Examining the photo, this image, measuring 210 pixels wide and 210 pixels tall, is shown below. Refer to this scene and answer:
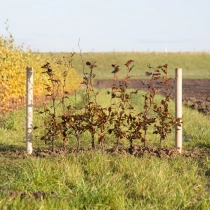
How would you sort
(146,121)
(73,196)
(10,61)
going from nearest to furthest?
(73,196) < (146,121) < (10,61)

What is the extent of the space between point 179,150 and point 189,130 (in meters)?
4.15

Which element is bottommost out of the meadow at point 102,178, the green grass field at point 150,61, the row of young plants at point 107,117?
the meadow at point 102,178

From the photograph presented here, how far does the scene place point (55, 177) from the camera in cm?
736

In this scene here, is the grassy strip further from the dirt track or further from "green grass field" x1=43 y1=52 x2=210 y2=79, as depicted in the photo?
"green grass field" x1=43 y1=52 x2=210 y2=79

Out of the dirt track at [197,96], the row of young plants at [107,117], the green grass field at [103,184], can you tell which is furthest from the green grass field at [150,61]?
the green grass field at [103,184]

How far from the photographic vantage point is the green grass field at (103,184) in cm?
609

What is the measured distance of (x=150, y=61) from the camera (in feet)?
276

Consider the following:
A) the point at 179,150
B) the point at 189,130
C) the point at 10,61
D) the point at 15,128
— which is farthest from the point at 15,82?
the point at 179,150

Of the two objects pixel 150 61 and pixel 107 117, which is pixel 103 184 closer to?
pixel 107 117

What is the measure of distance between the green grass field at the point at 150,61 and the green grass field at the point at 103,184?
217 feet

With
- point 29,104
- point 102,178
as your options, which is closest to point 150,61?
point 29,104

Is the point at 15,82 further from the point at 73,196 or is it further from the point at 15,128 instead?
the point at 73,196

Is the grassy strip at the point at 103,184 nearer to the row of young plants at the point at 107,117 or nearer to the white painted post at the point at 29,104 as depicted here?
the row of young plants at the point at 107,117

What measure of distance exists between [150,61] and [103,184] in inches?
3072
